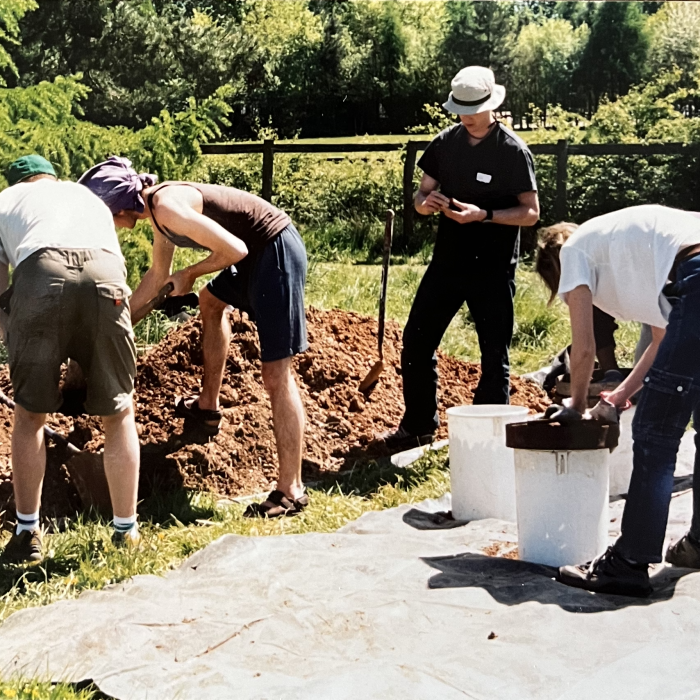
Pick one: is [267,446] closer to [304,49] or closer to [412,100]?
[304,49]

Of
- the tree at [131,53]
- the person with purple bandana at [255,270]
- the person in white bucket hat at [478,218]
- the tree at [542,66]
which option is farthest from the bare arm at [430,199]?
the tree at [542,66]

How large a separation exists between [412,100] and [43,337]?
1258cm

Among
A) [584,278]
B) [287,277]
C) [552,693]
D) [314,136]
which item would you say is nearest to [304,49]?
[314,136]

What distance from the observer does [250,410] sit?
213 inches

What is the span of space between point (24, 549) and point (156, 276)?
4.08ft

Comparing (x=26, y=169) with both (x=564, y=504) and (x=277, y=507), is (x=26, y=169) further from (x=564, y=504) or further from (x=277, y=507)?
(x=564, y=504)

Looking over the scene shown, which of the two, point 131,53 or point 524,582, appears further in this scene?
point 131,53

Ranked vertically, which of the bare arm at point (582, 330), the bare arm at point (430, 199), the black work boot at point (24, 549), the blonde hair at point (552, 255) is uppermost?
the bare arm at point (430, 199)

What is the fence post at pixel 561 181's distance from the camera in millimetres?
11617

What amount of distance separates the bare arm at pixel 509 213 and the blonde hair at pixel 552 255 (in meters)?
1.05

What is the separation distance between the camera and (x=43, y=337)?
12.1 ft

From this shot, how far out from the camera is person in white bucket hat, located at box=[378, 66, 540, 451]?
16.2 ft

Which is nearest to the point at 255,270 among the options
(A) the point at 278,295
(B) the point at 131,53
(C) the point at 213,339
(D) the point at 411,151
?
(A) the point at 278,295

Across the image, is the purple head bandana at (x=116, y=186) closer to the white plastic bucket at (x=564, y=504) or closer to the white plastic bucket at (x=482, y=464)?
the white plastic bucket at (x=482, y=464)
